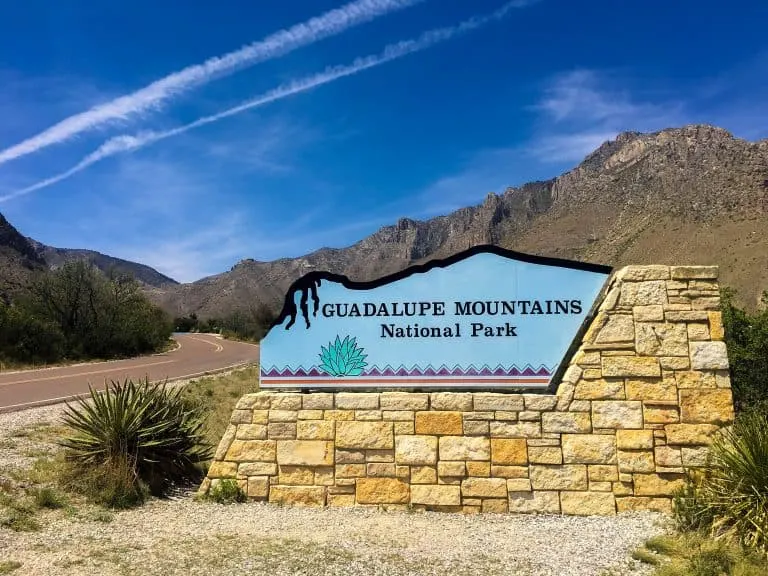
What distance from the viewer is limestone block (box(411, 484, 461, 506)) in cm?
712

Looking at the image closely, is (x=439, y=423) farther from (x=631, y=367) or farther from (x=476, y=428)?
(x=631, y=367)

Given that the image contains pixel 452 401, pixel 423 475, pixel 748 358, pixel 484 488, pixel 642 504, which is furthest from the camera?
pixel 748 358

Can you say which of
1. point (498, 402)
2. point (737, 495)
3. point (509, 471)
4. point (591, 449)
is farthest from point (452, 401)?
point (737, 495)

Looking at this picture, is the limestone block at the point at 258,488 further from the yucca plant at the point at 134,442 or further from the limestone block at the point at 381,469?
the limestone block at the point at 381,469

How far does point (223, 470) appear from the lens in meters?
7.57

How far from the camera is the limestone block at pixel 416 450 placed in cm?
722

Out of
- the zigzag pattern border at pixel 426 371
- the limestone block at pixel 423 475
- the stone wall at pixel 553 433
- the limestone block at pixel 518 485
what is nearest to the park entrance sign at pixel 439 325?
the zigzag pattern border at pixel 426 371

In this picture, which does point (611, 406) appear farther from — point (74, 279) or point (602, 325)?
point (74, 279)

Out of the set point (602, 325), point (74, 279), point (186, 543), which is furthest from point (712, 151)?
point (186, 543)

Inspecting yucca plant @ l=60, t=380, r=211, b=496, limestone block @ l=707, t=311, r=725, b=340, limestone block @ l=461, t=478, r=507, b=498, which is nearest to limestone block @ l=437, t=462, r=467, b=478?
limestone block @ l=461, t=478, r=507, b=498

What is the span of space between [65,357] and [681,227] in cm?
4766

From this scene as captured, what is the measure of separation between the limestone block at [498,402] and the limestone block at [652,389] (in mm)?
1327

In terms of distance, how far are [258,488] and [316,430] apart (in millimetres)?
1051

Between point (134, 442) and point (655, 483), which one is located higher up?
point (134, 442)
